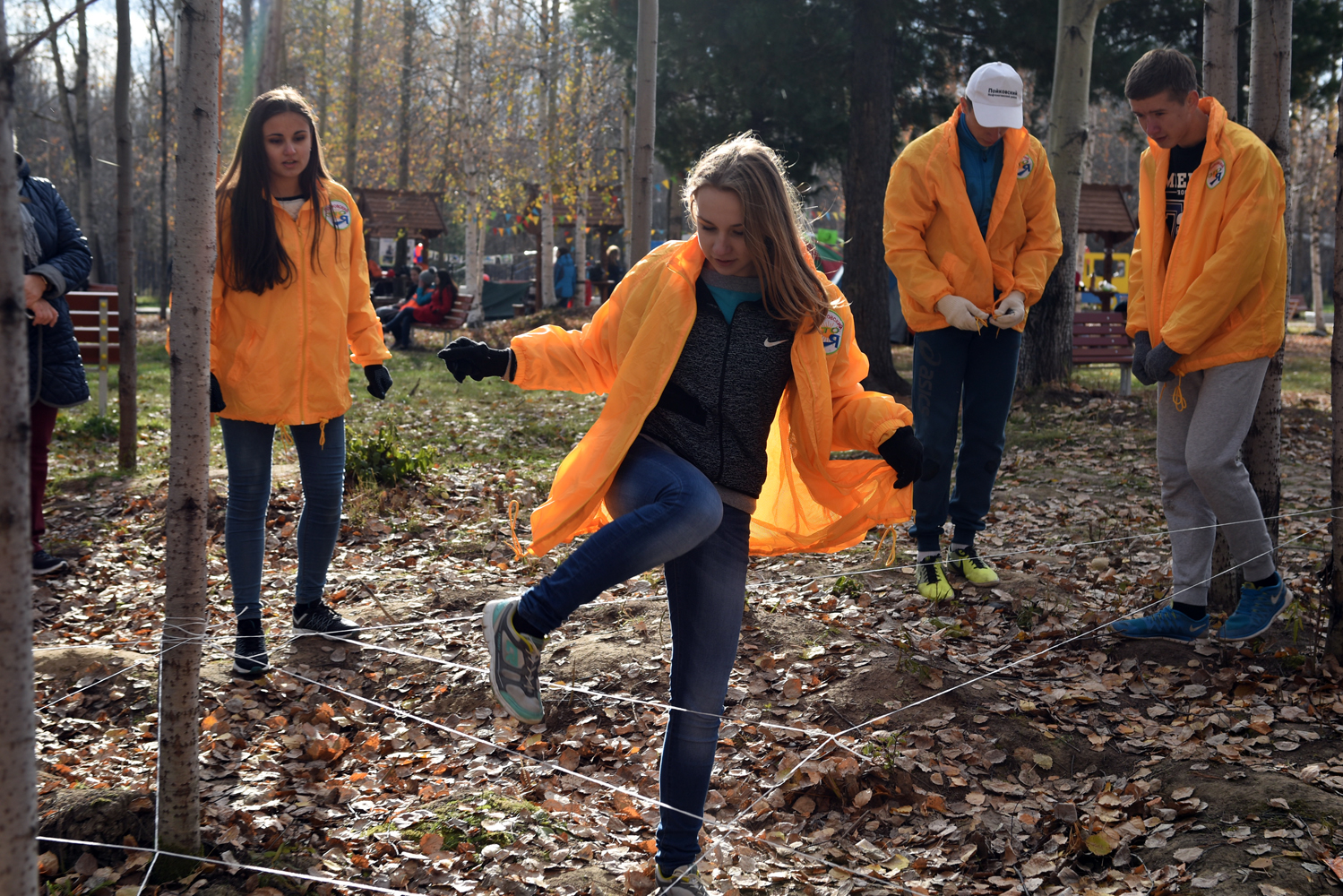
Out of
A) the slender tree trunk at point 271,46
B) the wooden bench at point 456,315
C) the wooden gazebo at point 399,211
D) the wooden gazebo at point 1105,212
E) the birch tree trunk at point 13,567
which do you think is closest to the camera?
the birch tree trunk at point 13,567

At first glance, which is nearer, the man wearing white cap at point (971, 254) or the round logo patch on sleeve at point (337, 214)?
the round logo patch on sleeve at point (337, 214)

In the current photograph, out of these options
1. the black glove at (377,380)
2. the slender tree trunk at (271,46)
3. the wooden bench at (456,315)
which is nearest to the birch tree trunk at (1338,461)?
the black glove at (377,380)

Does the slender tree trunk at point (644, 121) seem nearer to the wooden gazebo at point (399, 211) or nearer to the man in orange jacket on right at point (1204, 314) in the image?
the man in orange jacket on right at point (1204, 314)

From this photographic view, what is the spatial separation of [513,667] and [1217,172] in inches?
121

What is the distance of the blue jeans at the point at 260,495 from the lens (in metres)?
3.78

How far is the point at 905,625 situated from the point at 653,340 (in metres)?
2.36

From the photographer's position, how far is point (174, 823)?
8.48ft

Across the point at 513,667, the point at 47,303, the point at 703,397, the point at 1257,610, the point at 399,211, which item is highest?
the point at 399,211

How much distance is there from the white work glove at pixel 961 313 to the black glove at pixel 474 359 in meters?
2.22

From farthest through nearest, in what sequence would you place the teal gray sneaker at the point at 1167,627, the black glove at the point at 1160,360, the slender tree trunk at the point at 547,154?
the slender tree trunk at the point at 547,154
the teal gray sneaker at the point at 1167,627
the black glove at the point at 1160,360

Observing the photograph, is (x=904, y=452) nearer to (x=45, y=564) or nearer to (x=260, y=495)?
(x=260, y=495)

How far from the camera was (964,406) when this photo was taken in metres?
4.49

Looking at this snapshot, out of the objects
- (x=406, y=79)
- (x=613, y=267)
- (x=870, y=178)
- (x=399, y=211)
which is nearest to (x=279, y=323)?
(x=870, y=178)

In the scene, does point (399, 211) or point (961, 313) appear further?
point (399, 211)
